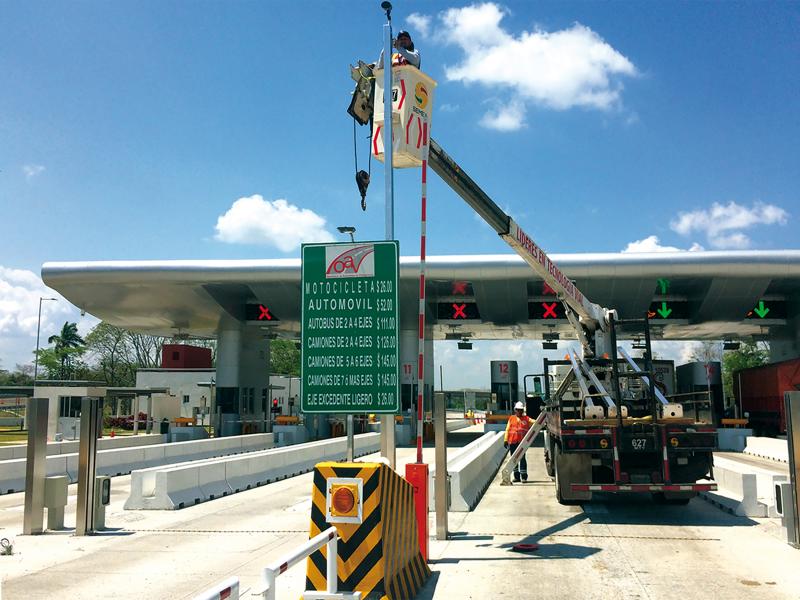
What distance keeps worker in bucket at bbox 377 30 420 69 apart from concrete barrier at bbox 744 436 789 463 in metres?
19.5

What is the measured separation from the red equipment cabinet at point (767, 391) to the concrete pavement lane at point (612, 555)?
70.2 ft

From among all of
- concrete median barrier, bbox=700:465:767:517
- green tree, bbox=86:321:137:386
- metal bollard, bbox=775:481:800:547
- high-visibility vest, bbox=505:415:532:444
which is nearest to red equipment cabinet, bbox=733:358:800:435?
concrete median barrier, bbox=700:465:767:517

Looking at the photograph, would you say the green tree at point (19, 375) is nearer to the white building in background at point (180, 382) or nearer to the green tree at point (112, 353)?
the green tree at point (112, 353)

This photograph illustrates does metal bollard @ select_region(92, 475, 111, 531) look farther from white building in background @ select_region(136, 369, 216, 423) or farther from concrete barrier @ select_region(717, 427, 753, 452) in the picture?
white building in background @ select_region(136, 369, 216, 423)

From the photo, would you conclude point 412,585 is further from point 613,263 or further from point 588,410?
point 613,263

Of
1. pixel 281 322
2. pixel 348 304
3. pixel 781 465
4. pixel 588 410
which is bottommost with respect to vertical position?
pixel 781 465

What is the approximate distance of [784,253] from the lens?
27594 millimetres

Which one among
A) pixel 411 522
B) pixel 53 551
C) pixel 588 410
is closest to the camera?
pixel 411 522

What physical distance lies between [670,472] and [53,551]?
31.1ft

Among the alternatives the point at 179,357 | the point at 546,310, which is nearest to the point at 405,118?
the point at 546,310

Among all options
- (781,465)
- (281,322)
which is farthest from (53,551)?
(281,322)

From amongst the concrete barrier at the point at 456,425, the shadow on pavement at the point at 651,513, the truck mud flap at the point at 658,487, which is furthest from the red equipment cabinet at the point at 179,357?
the truck mud flap at the point at 658,487

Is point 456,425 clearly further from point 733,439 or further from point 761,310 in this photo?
point 733,439

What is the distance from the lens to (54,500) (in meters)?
11.4
